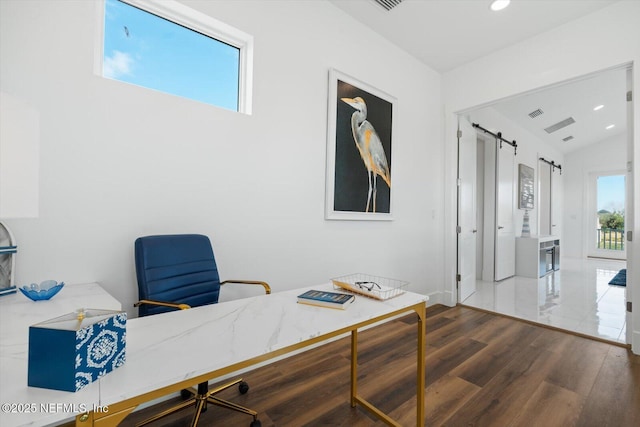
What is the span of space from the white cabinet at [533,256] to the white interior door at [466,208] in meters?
2.08

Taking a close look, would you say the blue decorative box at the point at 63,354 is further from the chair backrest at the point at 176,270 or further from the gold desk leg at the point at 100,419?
the chair backrest at the point at 176,270

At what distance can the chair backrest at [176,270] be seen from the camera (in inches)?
64.1

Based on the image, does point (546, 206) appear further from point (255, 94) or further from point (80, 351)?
point (80, 351)

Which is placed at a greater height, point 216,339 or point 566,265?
point 216,339

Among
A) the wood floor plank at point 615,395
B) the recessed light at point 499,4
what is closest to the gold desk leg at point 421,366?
the wood floor plank at point 615,395

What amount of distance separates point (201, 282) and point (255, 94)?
142 centimetres

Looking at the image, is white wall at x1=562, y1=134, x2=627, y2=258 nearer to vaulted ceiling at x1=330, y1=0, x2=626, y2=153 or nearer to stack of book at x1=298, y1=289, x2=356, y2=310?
vaulted ceiling at x1=330, y1=0, x2=626, y2=153

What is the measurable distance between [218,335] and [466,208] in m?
3.94

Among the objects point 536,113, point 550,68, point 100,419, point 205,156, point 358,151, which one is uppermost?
Result: point 536,113

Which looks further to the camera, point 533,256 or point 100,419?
point 533,256

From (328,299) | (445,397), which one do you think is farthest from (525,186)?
(328,299)

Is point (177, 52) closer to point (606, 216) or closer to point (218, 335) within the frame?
point (218, 335)

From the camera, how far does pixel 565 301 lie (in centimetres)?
410

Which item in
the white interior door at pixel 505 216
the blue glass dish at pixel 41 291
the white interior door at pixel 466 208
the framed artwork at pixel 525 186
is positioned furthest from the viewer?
the framed artwork at pixel 525 186
